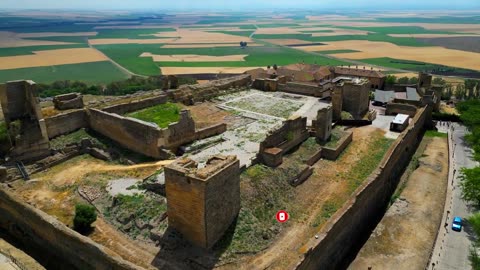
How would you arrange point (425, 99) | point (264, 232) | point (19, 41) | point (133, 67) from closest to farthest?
point (264, 232), point (425, 99), point (133, 67), point (19, 41)

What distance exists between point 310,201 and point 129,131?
11996mm

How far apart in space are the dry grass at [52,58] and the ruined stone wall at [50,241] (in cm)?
8060

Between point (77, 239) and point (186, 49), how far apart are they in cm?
11474

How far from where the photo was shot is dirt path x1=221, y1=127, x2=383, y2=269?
608 inches

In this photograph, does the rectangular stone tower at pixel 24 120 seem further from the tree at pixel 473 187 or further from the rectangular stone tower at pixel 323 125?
the tree at pixel 473 187

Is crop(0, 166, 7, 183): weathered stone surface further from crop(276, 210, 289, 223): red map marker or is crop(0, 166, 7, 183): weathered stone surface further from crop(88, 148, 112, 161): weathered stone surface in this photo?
crop(276, 210, 289, 223): red map marker

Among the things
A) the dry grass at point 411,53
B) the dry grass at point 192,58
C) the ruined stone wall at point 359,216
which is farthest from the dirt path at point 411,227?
the dry grass at point 192,58

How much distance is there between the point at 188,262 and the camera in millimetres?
14969

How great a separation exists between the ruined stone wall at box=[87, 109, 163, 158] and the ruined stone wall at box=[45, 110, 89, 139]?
534 mm

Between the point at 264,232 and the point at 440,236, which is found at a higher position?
the point at 264,232

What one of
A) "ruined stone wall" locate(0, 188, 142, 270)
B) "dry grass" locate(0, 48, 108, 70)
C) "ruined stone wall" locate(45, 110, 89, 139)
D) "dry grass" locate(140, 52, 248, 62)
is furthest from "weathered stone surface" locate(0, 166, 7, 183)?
"dry grass" locate(140, 52, 248, 62)

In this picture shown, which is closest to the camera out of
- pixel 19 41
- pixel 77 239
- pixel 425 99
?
pixel 77 239

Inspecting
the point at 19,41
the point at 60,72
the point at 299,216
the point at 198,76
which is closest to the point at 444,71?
the point at 198,76

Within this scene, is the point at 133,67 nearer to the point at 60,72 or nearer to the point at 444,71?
the point at 60,72
